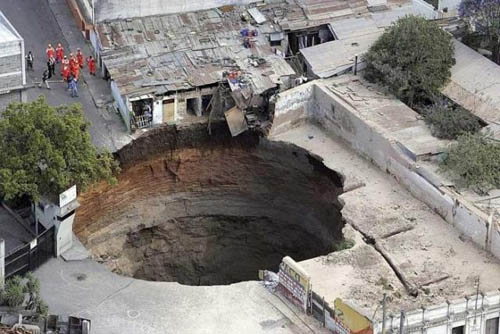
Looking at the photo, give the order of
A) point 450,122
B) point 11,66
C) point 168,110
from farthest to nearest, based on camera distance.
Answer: point 168,110, point 11,66, point 450,122

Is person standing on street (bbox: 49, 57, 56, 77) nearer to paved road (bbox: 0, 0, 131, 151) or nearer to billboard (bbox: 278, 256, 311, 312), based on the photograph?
paved road (bbox: 0, 0, 131, 151)

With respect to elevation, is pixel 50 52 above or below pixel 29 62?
above

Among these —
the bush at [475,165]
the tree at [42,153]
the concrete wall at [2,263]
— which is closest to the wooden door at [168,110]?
the tree at [42,153]

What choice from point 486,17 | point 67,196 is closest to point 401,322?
point 67,196

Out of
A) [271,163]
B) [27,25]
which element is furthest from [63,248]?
[27,25]

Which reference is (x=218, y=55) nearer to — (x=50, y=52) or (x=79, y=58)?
(x=79, y=58)

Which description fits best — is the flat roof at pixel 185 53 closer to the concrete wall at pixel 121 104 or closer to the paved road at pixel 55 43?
the concrete wall at pixel 121 104
